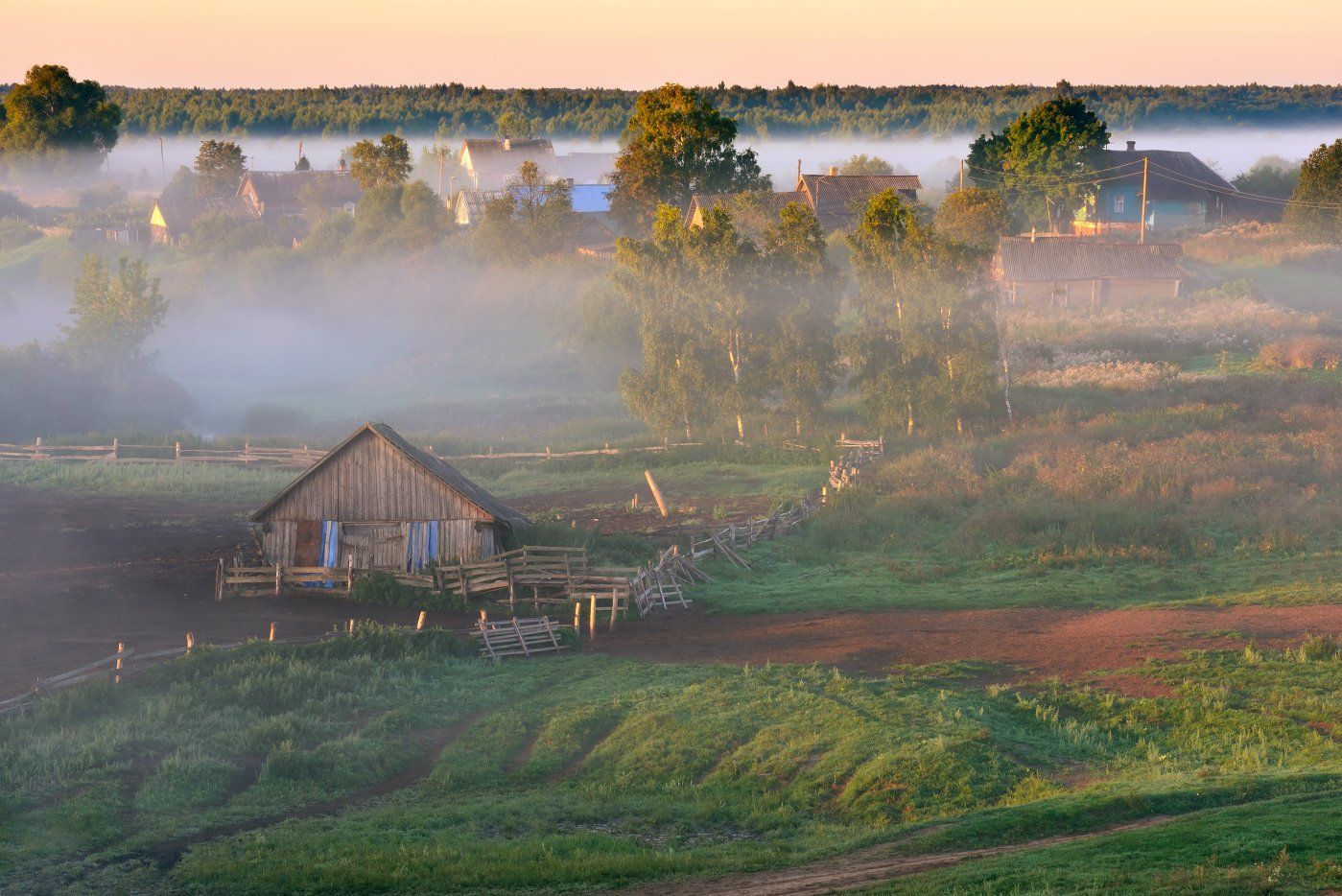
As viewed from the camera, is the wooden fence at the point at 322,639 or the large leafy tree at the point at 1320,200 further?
the large leafy tree at the point at 1320,200

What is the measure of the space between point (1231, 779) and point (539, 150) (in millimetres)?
138151

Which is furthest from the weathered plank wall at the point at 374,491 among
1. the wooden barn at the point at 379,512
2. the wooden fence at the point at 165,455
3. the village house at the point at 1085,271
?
the village house at the point at 1085,271

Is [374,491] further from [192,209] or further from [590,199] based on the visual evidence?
[192,209]

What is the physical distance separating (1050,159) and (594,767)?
82.6 metres

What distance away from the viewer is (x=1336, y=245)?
9081 cm

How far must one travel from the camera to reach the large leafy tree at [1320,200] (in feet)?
304

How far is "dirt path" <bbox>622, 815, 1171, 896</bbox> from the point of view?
1755 cm

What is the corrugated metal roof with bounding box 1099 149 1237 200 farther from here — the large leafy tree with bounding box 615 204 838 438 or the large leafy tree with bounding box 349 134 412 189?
the large leafy tree with bounding box 349 134 412 189

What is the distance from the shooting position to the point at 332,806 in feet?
Answer: 78.4

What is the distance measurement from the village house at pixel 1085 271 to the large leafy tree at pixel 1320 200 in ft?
50.2

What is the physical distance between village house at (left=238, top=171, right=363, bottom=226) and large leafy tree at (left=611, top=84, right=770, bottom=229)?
41825 millimetres

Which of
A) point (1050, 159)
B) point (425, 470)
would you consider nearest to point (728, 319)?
point (425, 470)

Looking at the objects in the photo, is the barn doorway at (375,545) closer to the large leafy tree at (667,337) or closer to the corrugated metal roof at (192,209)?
the large leafy tree at (667,337)

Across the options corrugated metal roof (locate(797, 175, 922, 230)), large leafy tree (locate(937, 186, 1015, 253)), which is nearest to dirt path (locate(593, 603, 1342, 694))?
large leafy tree (locate(937, 186, 1015, 253))
